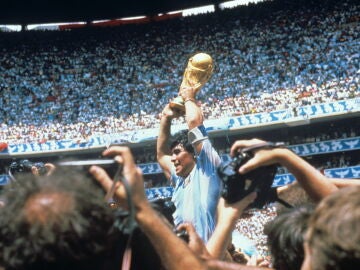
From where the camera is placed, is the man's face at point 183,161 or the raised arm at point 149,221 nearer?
the raised arm at point 149,221

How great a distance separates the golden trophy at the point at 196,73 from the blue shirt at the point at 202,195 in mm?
340

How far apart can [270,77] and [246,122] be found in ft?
12.2

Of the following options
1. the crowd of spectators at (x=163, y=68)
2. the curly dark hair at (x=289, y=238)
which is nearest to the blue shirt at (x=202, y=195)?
the curly dark hair at (x=289, y=238)

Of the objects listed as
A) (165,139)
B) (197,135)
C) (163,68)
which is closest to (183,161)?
(165,139)

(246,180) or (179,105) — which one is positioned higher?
(179,105)

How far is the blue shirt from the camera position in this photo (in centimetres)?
319

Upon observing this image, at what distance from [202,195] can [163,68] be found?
26.5 m

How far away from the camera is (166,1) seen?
114 ft

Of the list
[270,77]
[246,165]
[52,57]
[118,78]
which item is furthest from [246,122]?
[246,165]

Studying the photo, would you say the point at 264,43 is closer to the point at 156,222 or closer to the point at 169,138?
the point at 169,138

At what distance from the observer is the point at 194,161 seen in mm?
3639

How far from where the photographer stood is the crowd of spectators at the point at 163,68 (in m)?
24.0

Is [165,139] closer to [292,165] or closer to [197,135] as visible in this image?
[197,135]

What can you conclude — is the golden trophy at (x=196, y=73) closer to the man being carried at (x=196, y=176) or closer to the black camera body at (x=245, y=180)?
the man being carried at (x=196, y=176)
